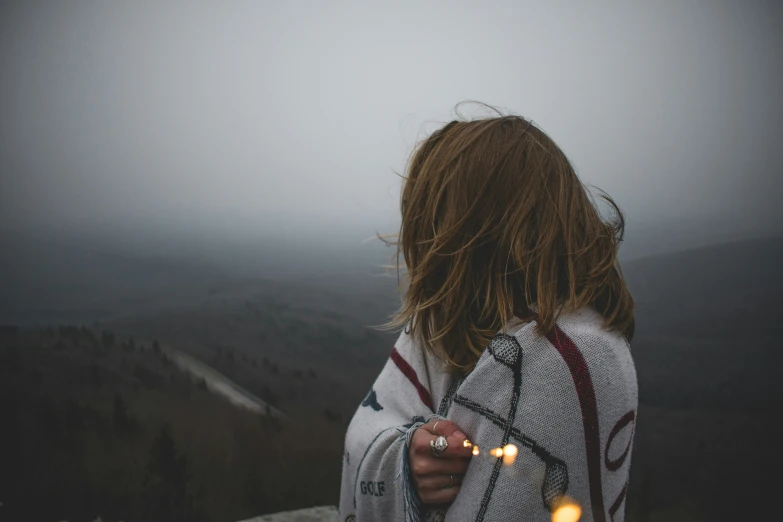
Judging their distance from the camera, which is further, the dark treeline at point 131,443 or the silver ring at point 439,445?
the dark treeline at point 131,443

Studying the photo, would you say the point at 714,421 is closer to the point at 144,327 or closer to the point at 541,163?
the point at 541,163

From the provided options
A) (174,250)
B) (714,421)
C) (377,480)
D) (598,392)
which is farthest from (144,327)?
(714,421)

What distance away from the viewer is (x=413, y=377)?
3.65 ft

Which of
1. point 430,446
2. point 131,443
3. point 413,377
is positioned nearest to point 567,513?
point 430,446

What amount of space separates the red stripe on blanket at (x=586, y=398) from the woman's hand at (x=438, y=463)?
0.71 feet

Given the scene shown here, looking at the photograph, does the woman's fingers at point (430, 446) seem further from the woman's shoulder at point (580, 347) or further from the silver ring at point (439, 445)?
the woman's shoulder at point (580, 347)

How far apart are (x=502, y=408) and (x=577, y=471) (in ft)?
0.56

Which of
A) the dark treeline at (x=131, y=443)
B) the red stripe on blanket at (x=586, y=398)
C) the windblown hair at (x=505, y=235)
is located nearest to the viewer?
the red stripe on blanket at (x=586, y=398)

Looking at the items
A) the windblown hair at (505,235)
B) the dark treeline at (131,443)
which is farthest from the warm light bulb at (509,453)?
the dark treeline at (131,443)

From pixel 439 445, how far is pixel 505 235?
44cm

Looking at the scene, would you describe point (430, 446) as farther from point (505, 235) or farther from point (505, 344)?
A: point (505, 235)

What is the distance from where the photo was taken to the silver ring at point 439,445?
800 millimetres

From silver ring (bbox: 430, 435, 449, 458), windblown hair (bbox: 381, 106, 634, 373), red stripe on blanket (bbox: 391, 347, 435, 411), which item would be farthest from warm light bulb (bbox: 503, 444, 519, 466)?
red stripe on blanket (bbox: 391, 347, 435, 411)

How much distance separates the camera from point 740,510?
1.68 metres
